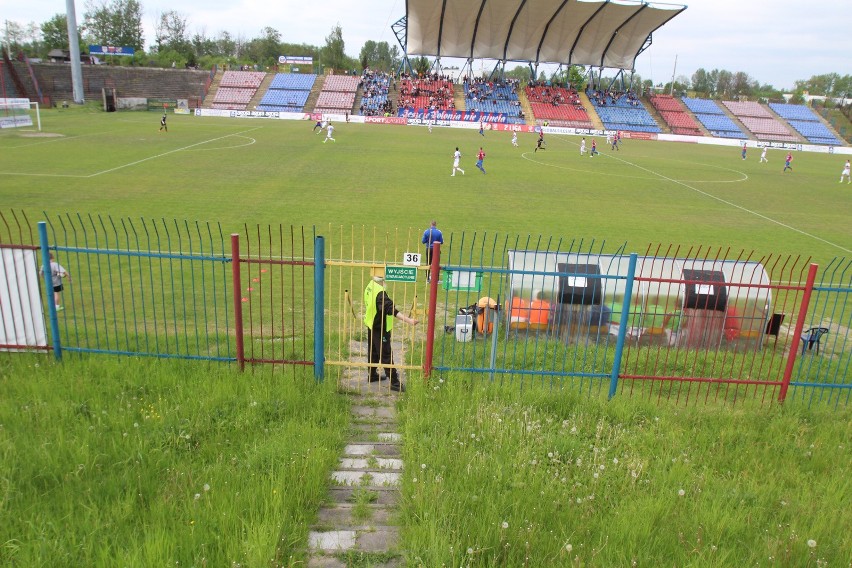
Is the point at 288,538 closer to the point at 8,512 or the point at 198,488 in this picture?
the point at 198,488

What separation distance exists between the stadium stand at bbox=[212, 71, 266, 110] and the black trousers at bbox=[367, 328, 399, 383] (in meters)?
64.2

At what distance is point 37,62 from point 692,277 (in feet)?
257

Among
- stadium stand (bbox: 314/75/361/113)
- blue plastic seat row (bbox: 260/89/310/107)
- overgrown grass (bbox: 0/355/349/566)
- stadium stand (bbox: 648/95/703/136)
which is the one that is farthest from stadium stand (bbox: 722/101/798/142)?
overgrown grass (bbox: 0/355/349/566)

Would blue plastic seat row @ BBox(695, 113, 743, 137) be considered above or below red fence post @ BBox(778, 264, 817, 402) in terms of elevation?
above

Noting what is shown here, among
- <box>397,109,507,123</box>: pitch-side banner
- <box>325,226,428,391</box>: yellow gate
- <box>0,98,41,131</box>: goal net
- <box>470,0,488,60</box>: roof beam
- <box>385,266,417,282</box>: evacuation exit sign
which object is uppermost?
<box>470,0,488,60</box>: roof beam

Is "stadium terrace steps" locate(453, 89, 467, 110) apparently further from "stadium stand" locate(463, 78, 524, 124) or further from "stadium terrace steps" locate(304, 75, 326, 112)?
"stadium terrace steps" locate(304, 75, 326, 112)

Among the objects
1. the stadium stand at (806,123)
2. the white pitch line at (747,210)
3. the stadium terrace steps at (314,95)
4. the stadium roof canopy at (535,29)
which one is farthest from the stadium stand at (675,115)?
the stadium terrace steps at (314,95)

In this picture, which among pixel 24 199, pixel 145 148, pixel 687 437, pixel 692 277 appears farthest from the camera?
pixel 145 148

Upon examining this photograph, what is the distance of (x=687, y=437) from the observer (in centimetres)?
606

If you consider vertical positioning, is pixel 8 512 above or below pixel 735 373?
→ above

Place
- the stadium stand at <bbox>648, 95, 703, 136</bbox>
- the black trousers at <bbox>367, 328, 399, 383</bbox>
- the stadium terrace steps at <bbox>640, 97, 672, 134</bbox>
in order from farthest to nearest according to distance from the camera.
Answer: the stadium terrace steps at <bbox>640, 97, 672, 134</bbox>, the stadium stand at <bbox>648, 95, 703, 136</bbox>, the black trousers at <bbox>367, 328, 399, 383</bbox>

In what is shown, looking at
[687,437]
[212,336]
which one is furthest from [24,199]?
[687,437]

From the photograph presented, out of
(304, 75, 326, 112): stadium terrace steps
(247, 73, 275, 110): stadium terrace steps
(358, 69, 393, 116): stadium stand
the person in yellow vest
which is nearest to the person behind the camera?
the person in yellow vest

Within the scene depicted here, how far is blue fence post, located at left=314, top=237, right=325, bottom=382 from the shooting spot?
6.60 m
